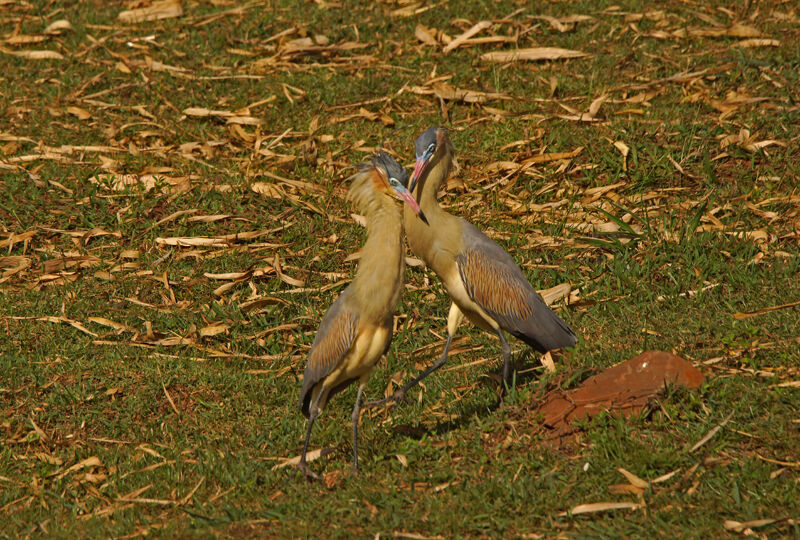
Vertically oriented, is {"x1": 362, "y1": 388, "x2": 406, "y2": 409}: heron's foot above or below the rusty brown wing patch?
below

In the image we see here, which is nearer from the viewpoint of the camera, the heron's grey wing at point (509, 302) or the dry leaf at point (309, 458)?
the dry leaf at point (309, 458)

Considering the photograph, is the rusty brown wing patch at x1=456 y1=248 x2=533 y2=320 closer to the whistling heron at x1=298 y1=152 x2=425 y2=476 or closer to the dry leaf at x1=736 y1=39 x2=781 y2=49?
the whistling heron at x1=298 y1=152 x2=425 y2=476

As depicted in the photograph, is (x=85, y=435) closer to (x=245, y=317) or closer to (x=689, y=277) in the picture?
(x=245, y=317)

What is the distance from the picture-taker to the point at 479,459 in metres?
5.59

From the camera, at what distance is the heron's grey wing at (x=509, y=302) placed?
6438mm

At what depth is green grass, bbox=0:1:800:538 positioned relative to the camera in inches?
211

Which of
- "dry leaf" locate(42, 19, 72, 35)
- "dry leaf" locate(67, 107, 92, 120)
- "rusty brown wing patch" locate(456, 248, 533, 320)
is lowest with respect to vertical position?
"rusty brown wing patch" locate(456, 248, 533, 320)

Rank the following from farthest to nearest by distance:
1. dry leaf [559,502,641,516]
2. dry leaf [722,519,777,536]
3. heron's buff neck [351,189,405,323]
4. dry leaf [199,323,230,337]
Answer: dry leaf [199,323,230,337]
heron's buff neck [351,189,405,323]
dry leaf [559,502,641,516]
dry leaf [722,519,777,536]

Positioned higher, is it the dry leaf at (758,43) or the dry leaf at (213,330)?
the dry leaf at (758,43)

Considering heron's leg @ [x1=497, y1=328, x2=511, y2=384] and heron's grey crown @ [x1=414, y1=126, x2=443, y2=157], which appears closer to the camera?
heron's leg @ [x1=497, y1=328, x2=511, y2=384]

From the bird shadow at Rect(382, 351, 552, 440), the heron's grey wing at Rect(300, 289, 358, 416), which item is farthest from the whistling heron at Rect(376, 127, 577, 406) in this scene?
the heron's grey wing at Rect(300, 289, 358, 416)

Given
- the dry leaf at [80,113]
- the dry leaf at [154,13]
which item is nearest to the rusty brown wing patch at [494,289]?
the dry leaf at [80,113]

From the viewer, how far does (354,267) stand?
8273mm

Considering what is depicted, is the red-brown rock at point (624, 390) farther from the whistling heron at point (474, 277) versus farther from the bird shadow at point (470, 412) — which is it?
the whistling heron at point (474, 277)
